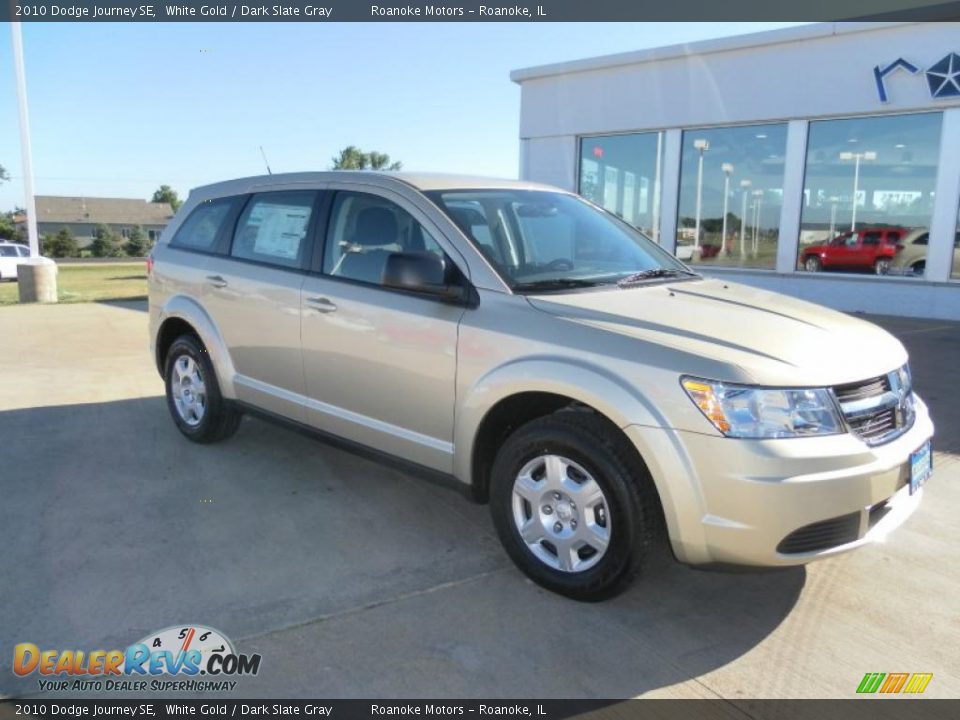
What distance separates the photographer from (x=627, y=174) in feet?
53.0

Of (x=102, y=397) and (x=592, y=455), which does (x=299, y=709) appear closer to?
(x=592, y=455)

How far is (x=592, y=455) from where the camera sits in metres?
2.97

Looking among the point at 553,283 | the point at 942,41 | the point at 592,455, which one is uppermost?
the point at 942,41

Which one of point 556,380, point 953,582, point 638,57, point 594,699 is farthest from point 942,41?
point 594,699

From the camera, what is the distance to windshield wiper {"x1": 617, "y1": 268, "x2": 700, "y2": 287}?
12.3 feet

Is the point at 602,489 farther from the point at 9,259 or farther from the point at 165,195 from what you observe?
the point at 165,195

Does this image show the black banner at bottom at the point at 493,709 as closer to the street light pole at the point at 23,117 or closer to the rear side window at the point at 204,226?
the rear side window at the point at 204,226

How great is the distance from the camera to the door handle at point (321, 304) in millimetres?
4031

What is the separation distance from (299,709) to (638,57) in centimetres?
1510

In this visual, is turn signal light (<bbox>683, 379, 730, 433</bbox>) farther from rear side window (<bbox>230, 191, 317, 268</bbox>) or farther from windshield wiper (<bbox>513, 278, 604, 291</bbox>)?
rear side window (<bbox>230, 191, 317, 268</bbox>)

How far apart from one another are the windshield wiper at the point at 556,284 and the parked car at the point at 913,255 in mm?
11829

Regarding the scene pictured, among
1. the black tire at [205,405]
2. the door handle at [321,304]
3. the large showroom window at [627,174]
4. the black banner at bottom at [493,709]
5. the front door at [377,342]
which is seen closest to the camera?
the black banner at bottom at [493,709]

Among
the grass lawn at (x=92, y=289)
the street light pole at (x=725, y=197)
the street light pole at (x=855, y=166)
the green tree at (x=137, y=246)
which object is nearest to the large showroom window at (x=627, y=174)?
the street light pole at (x=725, y=197)

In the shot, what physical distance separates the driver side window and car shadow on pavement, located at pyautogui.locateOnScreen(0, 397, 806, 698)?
134 cm
